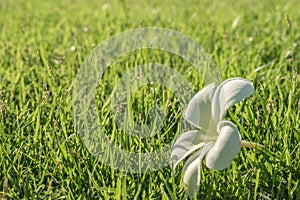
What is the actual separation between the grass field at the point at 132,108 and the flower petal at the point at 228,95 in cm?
18

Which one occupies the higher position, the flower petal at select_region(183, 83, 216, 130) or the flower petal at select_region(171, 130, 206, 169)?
the flower petal at select_region(183, 83, 216, 130)

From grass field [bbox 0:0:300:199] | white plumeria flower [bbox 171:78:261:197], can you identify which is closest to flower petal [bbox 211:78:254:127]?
white plumeria flower [bbox 171:78:261:197]

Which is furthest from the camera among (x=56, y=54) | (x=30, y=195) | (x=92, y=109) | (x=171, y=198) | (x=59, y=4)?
(x=59, y=4)

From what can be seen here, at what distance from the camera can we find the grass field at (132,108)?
4.66 ft

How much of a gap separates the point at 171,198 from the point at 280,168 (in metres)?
0.33

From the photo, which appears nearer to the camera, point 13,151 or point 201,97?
point 201,97

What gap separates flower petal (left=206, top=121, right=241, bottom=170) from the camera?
1.19 m

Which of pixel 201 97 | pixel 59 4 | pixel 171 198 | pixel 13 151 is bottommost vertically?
pixel 171 198

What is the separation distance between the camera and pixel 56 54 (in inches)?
108

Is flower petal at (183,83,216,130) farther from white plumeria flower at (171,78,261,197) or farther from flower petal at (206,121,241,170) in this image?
flower petal at (206,121,241,170)

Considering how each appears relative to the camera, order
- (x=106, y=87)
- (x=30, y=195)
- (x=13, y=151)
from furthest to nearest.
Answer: (x=106, y=87), (x=13, y=151), (x=30, y=195)

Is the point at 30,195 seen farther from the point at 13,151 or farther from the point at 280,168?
the point at 280,168

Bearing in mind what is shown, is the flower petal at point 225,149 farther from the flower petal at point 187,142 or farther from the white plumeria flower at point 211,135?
the flower petal at point 187,142

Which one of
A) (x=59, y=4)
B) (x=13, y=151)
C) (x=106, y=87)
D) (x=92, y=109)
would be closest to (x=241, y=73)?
(x=106, y=87)
